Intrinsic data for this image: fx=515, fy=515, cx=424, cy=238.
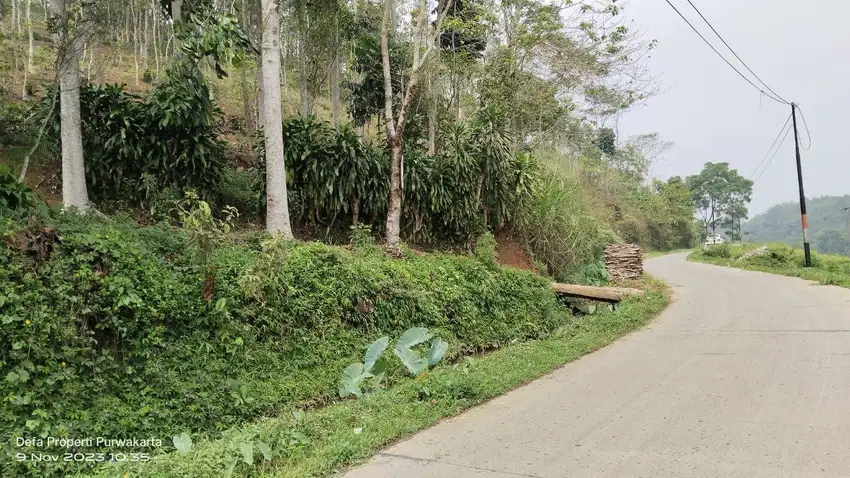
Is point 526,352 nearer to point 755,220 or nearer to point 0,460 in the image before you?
point 0,460

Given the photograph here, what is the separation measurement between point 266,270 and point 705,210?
82596 millimetres

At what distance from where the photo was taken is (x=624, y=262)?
1583cm

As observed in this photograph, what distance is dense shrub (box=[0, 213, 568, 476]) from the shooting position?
180 inches

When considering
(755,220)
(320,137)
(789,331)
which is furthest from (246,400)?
(755,220)

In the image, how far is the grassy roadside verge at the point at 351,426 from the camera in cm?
383

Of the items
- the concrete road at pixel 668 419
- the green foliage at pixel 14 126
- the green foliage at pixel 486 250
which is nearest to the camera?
the concrete road at pixel 668 419

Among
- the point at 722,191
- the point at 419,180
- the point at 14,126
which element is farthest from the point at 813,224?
the point at 14,126

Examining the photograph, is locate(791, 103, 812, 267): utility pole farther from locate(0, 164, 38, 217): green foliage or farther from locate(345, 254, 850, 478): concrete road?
locate(0, 164, 38, 217): green foliage

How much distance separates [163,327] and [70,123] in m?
4.11

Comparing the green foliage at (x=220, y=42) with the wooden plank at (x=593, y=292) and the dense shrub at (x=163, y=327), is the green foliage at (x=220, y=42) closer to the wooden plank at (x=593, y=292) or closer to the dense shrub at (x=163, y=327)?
the dense shrub at (x=163, y=327)

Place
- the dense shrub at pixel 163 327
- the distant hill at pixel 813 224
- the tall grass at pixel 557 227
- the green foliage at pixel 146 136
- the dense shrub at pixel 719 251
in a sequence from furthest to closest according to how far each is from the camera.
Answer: the distant hill at pixel 813 224 < the dense shrub at pixel 719 251 < the tall grass at pixel 557 227 < the green foliage at pixel 146 136 < the dense shrub at pixel 163 327

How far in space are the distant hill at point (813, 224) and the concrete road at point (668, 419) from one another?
230 ft

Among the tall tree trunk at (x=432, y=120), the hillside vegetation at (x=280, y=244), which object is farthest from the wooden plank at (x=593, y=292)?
the tall tree trunk at (x=432, y=120)

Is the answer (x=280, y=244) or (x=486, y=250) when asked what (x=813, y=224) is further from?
(x=280, y=244)
